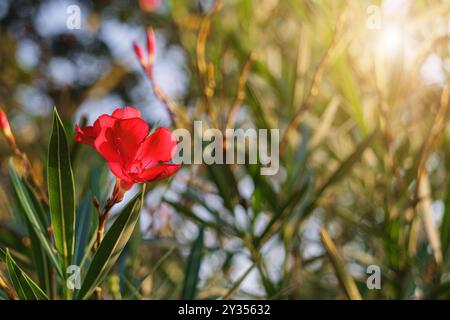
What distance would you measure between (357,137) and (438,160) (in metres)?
0.24

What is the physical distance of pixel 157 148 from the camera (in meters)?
0.61

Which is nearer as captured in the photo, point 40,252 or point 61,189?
point 61,189

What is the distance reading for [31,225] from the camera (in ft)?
2.54

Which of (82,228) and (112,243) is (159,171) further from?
(82,228)

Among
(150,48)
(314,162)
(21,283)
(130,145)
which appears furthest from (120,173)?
(314,162)

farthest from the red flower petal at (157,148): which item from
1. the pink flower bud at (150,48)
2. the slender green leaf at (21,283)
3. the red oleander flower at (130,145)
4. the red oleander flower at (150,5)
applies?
the red oleander flower at (150,5)

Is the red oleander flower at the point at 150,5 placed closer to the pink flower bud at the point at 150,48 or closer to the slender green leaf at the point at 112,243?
the pink flower bud at the point at 150,48

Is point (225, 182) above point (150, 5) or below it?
below

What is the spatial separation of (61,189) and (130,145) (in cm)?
10

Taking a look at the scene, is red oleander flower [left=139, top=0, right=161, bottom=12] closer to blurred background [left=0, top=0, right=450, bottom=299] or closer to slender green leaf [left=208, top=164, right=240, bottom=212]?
blurred background [left=0, top=0, right=450, bottom=299]

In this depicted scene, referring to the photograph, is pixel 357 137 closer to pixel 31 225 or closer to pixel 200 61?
pixel 200 61

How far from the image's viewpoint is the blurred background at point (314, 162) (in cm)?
100

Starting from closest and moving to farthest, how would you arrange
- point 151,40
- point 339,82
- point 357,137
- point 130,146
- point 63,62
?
point 130,146
point 151,40
point 339,82
point 357,137
point 63,62

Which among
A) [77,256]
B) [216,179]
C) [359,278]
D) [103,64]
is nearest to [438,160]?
[359,278]
